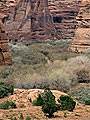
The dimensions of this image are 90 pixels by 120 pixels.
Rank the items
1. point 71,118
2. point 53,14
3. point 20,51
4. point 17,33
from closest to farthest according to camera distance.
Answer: point 71,118 < point 20,51 < point 17,33 < point 53,14

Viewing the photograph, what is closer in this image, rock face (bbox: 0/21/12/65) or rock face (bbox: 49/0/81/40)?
rock face (bbox: 0/21/12/65)

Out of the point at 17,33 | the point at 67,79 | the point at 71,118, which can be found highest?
the point at 71,118

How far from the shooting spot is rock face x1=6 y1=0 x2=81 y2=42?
77.6 meters

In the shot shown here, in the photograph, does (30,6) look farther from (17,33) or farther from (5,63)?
(5,63)

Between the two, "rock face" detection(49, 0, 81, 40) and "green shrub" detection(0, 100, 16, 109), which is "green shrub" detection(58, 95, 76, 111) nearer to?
"green shrub" detection(0, 100, 16, 109)

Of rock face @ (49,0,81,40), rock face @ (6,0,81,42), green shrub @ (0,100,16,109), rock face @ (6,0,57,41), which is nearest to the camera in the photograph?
green shrub @ (0,100,16,109)

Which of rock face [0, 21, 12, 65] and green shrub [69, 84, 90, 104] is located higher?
rock face [0, 21, 12, 65]

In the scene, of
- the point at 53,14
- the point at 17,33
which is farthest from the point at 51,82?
the point at 53,14

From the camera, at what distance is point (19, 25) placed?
7731cm

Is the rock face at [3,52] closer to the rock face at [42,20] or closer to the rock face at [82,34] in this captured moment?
the rock face at [82,34]

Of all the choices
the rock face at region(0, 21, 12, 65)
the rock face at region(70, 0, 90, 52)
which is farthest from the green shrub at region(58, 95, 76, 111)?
the rock face at region(70, 0, 90, 52)

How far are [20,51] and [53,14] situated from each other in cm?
2228

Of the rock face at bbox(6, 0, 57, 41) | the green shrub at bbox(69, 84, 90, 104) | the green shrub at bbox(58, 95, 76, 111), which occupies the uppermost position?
the green shrub at bbox(58, 95, 76, 111)

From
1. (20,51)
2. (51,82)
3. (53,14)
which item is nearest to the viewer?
(51,82)
